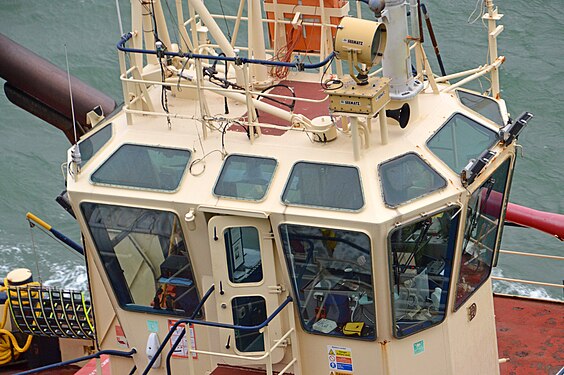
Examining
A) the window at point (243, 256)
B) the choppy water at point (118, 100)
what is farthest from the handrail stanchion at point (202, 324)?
the choppy water at point (118, 100)

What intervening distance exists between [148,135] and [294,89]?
182 cm

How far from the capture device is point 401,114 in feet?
34.9

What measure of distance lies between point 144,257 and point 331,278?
206cm

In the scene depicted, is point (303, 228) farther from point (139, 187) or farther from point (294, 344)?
point (139, 187)

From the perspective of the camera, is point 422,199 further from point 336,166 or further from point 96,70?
point 96,70

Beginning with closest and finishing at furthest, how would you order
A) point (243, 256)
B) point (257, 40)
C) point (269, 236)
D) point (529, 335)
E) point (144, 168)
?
point (269, 236) → point (243, 256) → point (144, 168) → point (257, 40) → point (529, 335)

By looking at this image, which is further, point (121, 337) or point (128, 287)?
point (121, 337)

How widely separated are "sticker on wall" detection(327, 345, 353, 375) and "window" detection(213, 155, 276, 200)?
1723mm

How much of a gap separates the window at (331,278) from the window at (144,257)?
121 cm

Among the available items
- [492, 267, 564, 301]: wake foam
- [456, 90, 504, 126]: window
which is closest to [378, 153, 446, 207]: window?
[456, 90, 504, 126]: window

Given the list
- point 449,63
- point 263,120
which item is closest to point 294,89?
point 263,120

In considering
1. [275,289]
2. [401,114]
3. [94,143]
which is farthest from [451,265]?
[94,143]

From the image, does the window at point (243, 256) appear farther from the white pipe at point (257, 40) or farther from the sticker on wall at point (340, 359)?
the white pipe at point (257, 40)

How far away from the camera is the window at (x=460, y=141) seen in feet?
34.1
